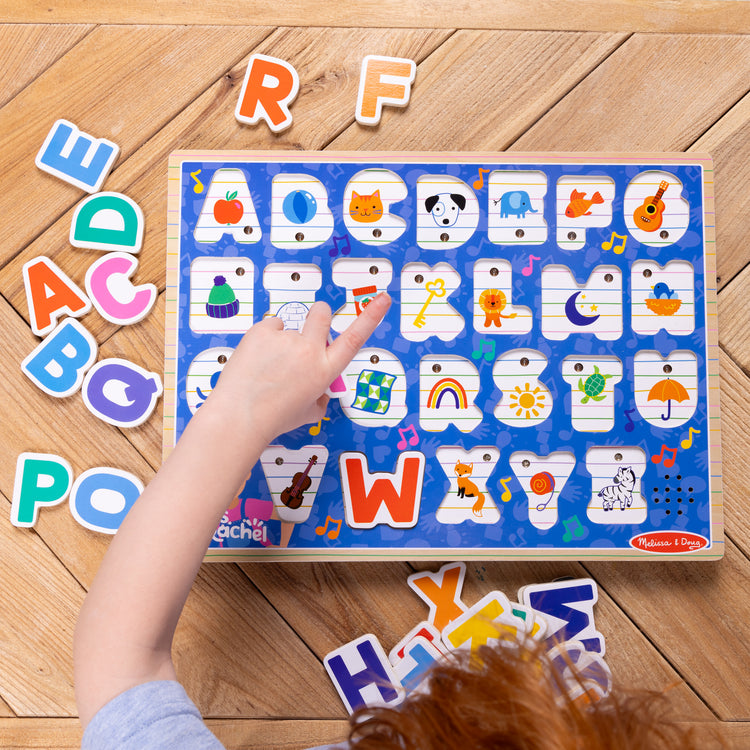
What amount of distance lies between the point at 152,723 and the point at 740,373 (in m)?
0.59

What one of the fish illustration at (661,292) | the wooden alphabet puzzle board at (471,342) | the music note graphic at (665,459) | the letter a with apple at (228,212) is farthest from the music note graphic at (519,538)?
the letter a with apple at (228,212)

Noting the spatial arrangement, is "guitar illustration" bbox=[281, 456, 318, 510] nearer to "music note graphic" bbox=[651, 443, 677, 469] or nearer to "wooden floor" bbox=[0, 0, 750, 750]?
"wooden floor" bbox=[0, 0, 750, 750]

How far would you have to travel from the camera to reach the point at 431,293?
58cm

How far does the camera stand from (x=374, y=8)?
603mm

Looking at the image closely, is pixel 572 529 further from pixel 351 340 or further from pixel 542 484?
pixel 351 340

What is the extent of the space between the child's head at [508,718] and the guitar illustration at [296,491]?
22cm

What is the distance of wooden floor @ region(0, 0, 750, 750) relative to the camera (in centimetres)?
59

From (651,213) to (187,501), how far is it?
19.1 inches

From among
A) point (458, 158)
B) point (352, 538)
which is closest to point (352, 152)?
point (458, 158)

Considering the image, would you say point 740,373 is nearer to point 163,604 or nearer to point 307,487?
point 307,487

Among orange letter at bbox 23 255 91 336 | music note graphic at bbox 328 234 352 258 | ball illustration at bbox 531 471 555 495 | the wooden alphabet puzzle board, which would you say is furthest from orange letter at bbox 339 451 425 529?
orange letter at bbox 23 255 91 336

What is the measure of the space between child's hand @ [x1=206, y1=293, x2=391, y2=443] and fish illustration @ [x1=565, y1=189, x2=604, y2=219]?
204 millimetres

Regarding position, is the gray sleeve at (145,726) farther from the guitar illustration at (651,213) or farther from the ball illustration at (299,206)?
the guitar illustration at (651,213)

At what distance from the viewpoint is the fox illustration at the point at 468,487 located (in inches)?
22.5
